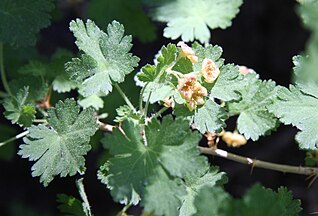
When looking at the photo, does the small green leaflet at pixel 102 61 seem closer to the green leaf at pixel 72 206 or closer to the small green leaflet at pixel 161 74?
the small green leaflet at pixel 161 74

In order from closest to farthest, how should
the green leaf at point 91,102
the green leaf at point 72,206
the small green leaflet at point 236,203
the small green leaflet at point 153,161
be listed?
the small green leaflet at point 236,203 → the small green leaflet at point 153,161 → the green leaf at point 72,206 → the green leaf at point 91,102

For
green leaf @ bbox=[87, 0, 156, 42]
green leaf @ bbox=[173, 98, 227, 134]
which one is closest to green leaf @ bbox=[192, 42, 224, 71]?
green leaf @ bbox=[173, 98, 227, 134]

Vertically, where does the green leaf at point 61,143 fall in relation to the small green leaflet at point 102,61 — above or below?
below

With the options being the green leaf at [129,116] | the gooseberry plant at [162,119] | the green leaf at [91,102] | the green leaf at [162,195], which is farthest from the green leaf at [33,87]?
the green leaf at [162,195]

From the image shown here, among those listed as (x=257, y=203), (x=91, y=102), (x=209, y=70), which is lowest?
(x=91, y=102)

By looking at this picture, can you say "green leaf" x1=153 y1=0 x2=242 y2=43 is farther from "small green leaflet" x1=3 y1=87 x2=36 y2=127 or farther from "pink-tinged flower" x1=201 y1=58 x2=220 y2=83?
"small green leaflet" x1=3 y1=87 x2=36 y2=127

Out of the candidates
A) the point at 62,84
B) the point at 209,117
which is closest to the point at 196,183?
the point at 209,117

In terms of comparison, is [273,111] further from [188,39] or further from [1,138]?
[1,138]

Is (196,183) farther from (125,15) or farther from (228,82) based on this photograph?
(125,15)
